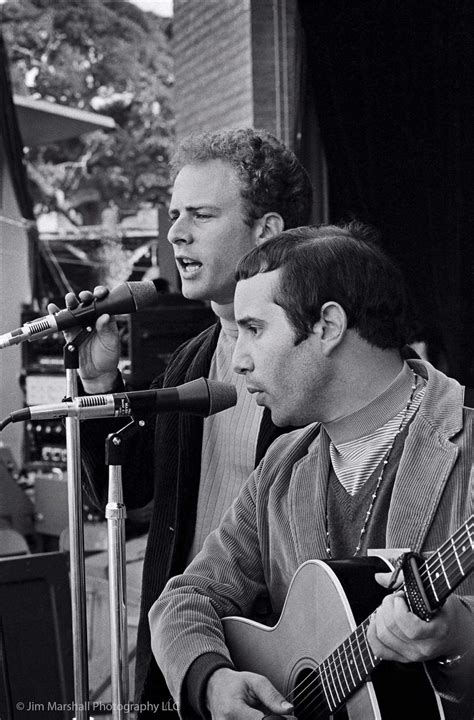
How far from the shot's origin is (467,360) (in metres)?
3.06

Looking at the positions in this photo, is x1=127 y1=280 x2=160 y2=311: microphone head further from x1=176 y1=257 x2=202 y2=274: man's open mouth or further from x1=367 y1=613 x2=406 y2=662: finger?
x1=367 y1=613 x2=406 y2=662: finger

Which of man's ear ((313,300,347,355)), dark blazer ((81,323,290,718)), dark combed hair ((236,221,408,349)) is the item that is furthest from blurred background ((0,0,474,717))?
man's ear ((313,300,347,355))

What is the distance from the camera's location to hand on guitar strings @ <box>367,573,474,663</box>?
1.24 meters

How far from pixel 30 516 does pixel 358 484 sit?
3.49m

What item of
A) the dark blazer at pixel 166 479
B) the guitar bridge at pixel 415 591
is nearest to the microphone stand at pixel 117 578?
the dark blazer at pixel 166 479

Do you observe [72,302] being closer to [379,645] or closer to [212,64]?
[379,645]

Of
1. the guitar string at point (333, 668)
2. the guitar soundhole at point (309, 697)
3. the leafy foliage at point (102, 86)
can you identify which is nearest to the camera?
the guitar string at point (333, 668)

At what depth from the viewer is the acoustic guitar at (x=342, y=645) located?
123 centimetres

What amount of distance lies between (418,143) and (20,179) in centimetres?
471

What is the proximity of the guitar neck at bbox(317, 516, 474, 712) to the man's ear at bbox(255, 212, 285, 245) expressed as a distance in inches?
41.1

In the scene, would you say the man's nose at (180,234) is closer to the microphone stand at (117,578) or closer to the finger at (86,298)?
the finger at (86,298)

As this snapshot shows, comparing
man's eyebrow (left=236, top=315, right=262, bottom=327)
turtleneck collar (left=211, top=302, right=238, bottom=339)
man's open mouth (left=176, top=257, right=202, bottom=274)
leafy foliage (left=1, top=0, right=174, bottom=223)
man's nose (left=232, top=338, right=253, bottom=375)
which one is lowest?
man's nose (left=232, top=338, right=253, bottom=375)

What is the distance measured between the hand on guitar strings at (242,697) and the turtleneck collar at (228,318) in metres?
0.82

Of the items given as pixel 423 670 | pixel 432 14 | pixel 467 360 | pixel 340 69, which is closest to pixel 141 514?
pixel 467 360
